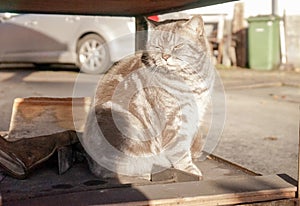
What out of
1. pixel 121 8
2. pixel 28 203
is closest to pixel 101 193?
pixel 28 203

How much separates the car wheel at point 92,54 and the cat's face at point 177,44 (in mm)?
6666

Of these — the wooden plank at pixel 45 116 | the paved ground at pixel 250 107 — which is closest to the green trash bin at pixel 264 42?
the paved ground at pixel 250 107

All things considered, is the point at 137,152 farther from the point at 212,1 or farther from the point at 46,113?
the point at 46,113

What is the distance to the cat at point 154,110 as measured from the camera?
2.78m

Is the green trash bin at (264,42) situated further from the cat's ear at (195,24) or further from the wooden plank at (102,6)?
the cat's ear at (195,24)

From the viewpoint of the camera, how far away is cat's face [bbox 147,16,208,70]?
2877 mm

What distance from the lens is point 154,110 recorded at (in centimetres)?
279

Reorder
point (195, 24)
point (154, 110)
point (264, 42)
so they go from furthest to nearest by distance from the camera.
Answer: point (264, 42) < point (195, 24) < point (154, 110)

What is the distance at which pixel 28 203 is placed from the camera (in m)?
1.99

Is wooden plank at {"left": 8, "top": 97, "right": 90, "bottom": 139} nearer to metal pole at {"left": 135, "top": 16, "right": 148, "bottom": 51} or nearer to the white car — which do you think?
metal pole at {"left": 135, "top": 16, "right": 148, "bottom": 51}

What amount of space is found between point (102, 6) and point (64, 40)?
7.49 m

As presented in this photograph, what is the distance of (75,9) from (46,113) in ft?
2.91

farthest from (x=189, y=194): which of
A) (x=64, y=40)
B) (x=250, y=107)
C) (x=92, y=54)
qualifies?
(x=64, y=40)

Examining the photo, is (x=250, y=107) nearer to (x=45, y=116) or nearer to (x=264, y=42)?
(x=45, y=116)
